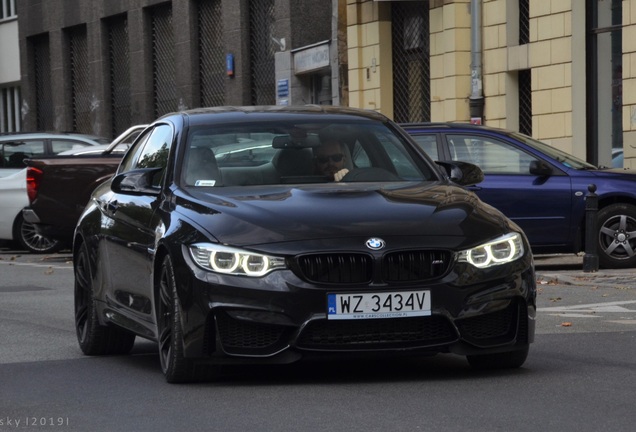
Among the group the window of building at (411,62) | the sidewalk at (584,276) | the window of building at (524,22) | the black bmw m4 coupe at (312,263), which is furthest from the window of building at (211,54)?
the black bmw m4 coupe at (312,263)

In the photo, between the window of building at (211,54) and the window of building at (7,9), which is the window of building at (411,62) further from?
the window of building at (7,9)

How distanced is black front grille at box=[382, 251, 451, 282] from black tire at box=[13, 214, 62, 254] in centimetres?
1686

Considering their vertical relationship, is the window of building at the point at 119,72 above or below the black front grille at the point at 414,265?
above

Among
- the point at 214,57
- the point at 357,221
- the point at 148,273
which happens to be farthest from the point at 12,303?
the point at 214,57

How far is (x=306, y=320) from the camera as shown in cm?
781

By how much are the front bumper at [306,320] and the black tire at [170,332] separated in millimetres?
84

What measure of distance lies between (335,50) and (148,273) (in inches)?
997

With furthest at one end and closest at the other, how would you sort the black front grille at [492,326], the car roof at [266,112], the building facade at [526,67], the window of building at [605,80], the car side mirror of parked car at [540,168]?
→ the building facade at [526,67]
the window of building at [605,80]
the car side mirror of parked car at [540,168]
the car roof at [266,112]
the black front grille at [492,326]

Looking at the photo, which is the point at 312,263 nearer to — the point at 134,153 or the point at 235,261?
the point at 235,261

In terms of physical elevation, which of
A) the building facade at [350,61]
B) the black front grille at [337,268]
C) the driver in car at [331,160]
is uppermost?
the building facade at [350,61]

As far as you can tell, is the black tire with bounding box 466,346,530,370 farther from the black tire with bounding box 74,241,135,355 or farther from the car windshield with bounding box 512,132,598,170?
the car windshield with bounding box 512,132,598,170

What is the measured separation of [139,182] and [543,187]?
817cm

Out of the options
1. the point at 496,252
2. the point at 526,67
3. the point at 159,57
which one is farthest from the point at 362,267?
the point at 159,57

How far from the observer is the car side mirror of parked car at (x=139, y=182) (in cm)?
909
